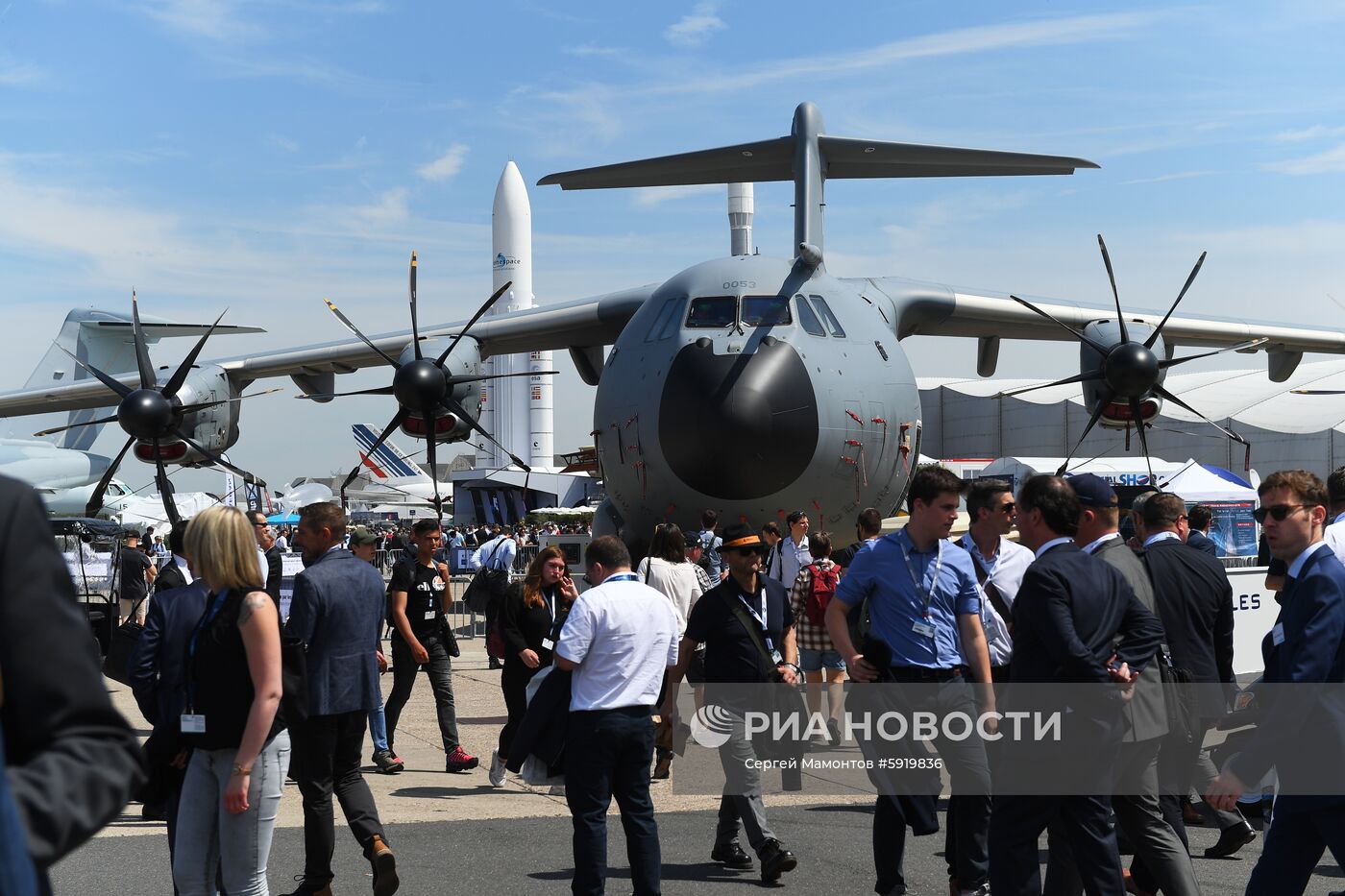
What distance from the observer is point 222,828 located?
4586 millimetres

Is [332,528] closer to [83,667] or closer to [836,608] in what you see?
[836,608]

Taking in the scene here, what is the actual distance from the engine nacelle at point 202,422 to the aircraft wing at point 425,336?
1.36 feet

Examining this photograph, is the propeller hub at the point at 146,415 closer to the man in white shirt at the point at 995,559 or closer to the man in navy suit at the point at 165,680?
the man in navy suit at the point at 165,680

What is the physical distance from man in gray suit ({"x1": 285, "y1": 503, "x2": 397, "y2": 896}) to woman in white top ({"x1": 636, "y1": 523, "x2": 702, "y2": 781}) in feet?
7.10

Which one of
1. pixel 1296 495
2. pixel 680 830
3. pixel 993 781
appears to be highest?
pixel 1296 495

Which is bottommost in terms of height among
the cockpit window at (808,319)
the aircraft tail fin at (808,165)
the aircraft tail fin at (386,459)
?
the aircraft tail fin at (386,459)

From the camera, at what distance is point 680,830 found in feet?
23.7

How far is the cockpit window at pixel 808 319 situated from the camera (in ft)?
41.6

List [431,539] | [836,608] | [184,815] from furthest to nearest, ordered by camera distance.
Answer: [431,539]
[836,608]
[184,815]

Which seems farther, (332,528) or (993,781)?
(332,528)

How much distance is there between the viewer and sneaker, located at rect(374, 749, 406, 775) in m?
8.88

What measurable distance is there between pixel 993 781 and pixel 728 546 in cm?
188

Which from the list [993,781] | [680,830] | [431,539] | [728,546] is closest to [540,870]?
[680,830]

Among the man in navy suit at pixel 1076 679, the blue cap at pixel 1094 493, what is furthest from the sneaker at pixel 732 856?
the blue cap at pixel 1094 493
